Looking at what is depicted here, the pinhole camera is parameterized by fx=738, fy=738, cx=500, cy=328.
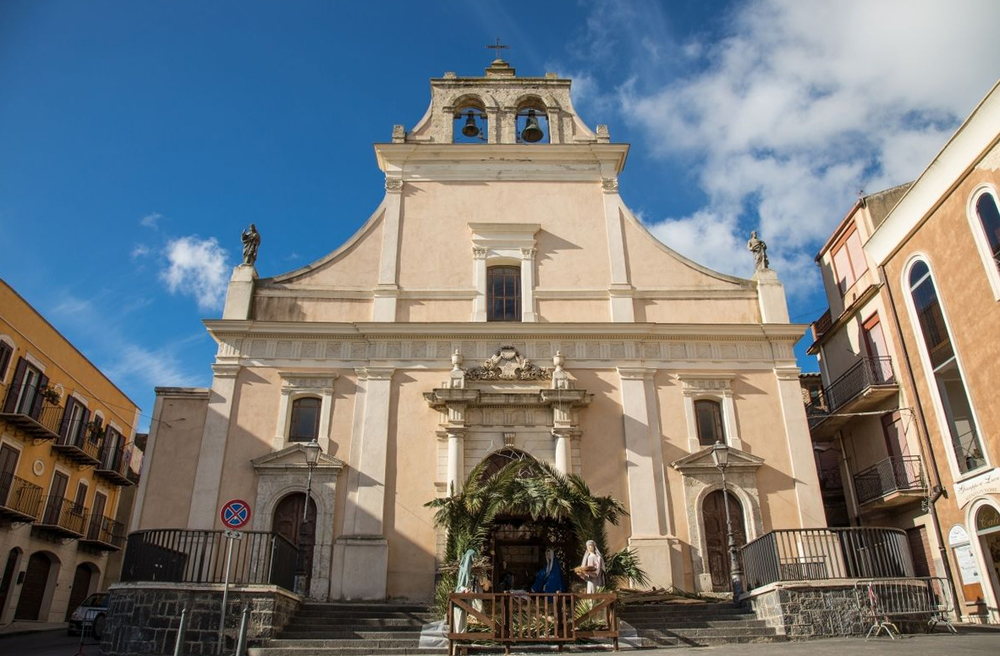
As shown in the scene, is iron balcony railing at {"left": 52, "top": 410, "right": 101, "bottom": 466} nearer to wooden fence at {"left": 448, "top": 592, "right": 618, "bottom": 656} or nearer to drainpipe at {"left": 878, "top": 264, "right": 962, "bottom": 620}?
wooden fence at {"left": 448, "top": 592, "right": 618, "bottom": 656}

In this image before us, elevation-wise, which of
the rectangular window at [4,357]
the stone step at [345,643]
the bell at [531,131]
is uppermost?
the bell at [531,131]

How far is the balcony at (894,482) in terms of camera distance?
58.9ft

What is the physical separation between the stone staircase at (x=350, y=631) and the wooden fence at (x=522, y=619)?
72cm

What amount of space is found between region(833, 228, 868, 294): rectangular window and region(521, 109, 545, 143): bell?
968 centimetres

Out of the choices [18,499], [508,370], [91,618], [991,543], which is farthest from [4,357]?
[991,543]

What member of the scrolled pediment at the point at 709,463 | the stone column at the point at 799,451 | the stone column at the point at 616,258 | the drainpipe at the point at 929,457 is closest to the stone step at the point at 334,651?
the scrolled pediment at the point at 709,463

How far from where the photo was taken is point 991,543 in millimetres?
15875

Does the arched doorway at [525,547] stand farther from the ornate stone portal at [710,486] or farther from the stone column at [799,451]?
the stone column at [799,451]

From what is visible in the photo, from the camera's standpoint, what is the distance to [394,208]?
813 inches

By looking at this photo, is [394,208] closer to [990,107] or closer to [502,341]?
[502,341]

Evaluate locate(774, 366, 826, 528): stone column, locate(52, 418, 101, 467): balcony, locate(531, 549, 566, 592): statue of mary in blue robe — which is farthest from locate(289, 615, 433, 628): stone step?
locate(52, 418, 101, 467): balcony

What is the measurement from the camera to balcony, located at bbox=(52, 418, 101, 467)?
2547 cm

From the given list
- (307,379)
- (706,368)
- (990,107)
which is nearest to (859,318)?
(706,368)

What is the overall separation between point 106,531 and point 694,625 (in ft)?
81.0
